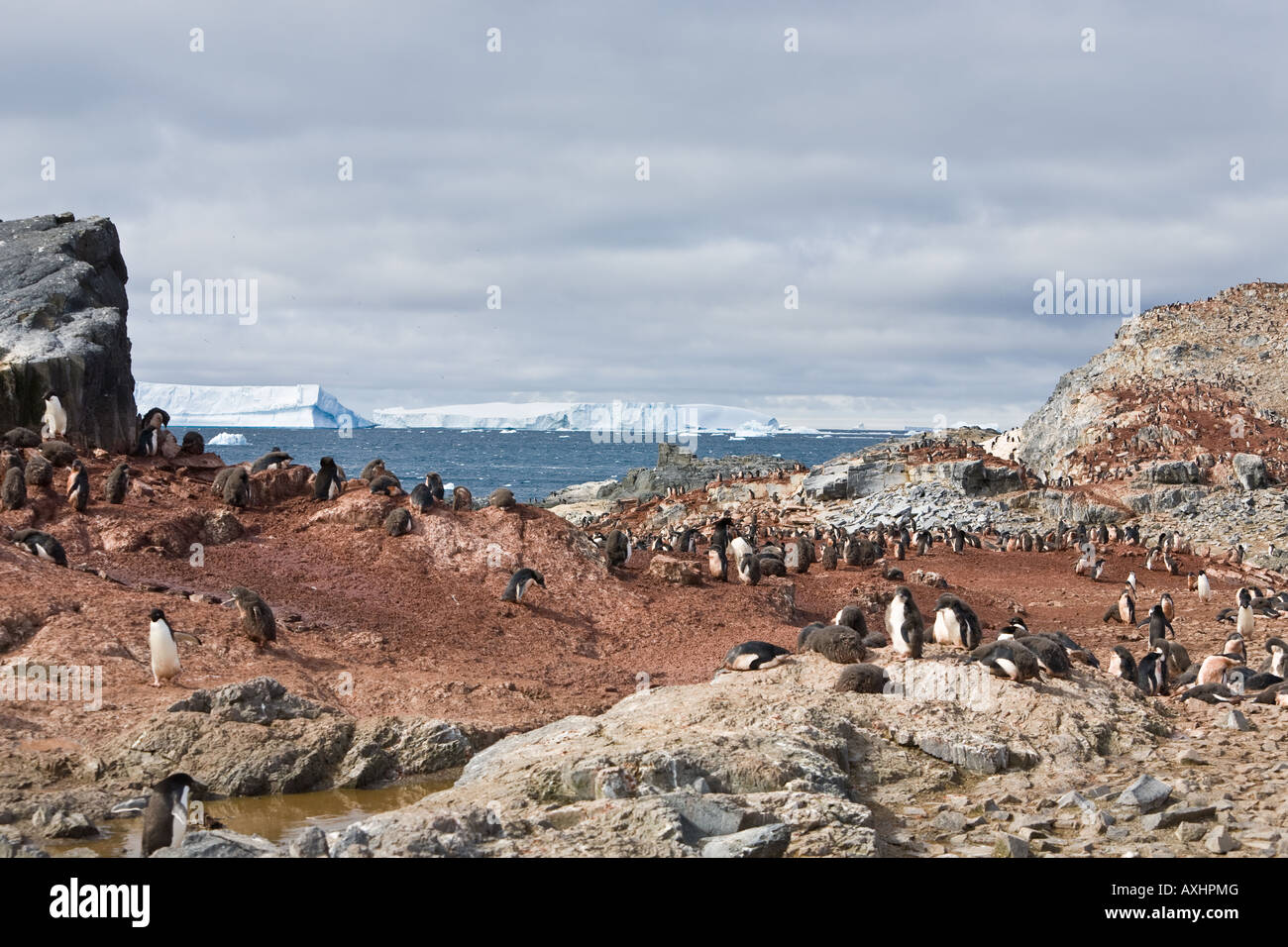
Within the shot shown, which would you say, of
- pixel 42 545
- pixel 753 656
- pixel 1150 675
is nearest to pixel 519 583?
Answer: pixel 753 656

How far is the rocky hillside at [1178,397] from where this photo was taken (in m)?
51.4

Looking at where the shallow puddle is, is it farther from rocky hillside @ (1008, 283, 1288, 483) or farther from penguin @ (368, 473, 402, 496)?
rocky hillside @ (1008, 283, 1288, 483)

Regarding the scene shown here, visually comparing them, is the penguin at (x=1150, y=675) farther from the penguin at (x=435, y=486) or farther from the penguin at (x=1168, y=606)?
the penguin at (x=435, y=486)

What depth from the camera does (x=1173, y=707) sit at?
13.4 metres

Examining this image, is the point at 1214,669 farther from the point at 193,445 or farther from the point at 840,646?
the point at 193,445

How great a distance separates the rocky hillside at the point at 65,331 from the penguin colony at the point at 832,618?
0.74m

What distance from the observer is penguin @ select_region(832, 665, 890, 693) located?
486 inches

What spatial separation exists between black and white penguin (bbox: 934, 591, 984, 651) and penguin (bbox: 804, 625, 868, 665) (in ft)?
8.36

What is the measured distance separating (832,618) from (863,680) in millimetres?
10795

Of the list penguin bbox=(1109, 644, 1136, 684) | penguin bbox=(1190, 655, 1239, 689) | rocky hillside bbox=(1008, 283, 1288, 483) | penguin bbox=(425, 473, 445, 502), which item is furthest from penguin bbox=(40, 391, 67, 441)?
rocky hillside bbox=(1008, 283, 1288, 483)

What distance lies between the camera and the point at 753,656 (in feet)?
48.6

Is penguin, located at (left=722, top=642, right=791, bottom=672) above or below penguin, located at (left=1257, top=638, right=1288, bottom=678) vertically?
above

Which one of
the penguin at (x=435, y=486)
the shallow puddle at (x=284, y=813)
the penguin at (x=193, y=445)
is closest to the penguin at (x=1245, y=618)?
the penguin at (x=435, y=486)
